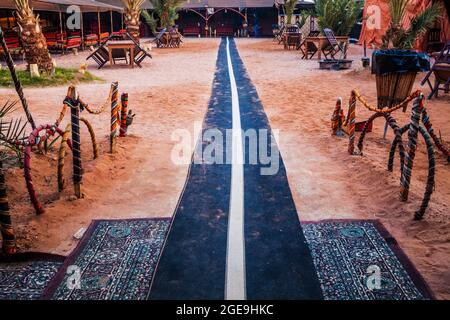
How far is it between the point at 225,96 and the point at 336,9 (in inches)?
445

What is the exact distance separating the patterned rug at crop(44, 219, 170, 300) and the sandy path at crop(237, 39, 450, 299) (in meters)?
1.61

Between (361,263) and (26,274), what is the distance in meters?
2.69

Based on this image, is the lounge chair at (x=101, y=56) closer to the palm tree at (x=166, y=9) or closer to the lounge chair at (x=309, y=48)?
the lounge chair at (x=309, y=48)

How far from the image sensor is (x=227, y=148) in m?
6.23

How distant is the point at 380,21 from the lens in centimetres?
2177

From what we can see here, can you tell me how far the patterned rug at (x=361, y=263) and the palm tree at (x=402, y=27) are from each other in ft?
33.9

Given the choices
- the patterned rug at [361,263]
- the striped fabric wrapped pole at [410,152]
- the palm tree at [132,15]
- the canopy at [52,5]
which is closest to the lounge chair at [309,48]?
the palm tree at [132,15]

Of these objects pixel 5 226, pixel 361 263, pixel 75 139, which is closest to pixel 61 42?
pixel 75 139

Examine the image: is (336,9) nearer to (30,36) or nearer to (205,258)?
(30,36)

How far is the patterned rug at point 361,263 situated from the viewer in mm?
2916

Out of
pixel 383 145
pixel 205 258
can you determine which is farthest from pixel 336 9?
pixel 205 258

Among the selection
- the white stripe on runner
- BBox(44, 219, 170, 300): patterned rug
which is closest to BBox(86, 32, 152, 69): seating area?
the white stripe on runner
